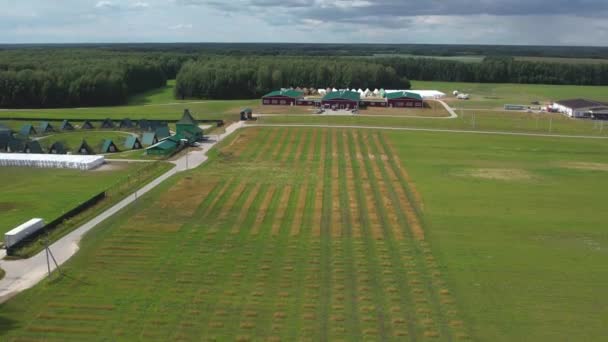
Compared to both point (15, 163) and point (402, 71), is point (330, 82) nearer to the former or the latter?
point (402, 71)

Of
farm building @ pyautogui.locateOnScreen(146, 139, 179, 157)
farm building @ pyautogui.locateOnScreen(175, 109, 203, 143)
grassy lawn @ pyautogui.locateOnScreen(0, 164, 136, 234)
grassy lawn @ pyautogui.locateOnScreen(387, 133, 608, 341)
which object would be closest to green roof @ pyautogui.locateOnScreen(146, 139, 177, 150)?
farm building @ pyautogui.locateOnScreen(146, 139, 179, 157)

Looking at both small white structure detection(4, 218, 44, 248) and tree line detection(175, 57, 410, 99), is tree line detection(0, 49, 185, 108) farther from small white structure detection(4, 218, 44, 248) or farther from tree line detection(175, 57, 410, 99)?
small white structure detection(4, 218, 44, 248)

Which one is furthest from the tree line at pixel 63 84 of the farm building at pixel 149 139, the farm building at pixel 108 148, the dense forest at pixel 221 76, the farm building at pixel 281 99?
the farm building at pixel 108 148

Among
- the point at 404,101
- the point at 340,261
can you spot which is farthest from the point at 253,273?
the point at 404,101

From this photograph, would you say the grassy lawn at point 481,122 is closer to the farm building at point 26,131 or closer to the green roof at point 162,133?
the green roof at point 162,133

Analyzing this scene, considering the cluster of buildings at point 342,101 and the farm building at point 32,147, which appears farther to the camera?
the cluster of buildings at point 342,101

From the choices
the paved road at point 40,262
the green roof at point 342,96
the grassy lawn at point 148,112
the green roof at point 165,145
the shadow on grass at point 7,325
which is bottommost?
the shadow on grass at point 7,325
